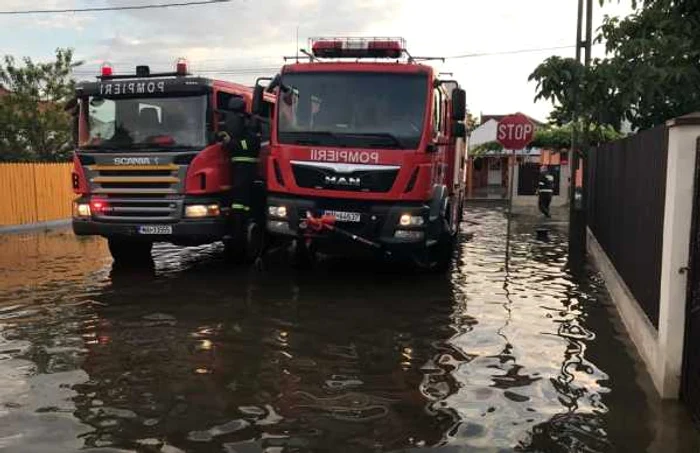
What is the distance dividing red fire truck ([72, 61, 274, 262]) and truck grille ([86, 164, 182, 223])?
0.01 metres

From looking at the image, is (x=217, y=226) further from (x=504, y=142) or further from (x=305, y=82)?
(x=504, y=142)

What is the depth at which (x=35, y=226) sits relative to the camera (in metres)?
17.8

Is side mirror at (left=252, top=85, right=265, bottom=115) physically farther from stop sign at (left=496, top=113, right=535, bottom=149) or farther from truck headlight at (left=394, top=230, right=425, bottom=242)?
stop sign at (left=496, top=113, right=535, bottom=149)

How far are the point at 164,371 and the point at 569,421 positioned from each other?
3219mm

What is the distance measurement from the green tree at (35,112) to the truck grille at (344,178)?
66.1 feet

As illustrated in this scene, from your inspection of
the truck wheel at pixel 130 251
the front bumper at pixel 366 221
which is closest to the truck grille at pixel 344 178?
the front bumper at pixel 366 221

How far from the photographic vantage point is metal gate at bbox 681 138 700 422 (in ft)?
15.4

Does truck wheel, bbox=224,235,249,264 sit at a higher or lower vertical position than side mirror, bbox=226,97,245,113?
lower

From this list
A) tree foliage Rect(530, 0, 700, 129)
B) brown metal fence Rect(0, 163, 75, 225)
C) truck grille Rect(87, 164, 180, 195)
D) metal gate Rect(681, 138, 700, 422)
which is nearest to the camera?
metal gate Rect(681, 138, 700, 422)

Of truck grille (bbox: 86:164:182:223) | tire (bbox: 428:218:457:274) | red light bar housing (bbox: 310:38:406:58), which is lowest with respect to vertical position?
tire (bbox: 428:218:457:274)

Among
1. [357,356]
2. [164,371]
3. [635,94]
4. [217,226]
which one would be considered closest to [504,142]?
[635,94]

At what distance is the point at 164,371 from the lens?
577cm

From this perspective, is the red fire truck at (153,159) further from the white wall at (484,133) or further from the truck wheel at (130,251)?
the white wall at (484,133)

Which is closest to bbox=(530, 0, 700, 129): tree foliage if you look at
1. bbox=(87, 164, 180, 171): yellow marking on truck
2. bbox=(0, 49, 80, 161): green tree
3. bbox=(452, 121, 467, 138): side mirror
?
bbox=(452, 121, 467, 138): side mirror
